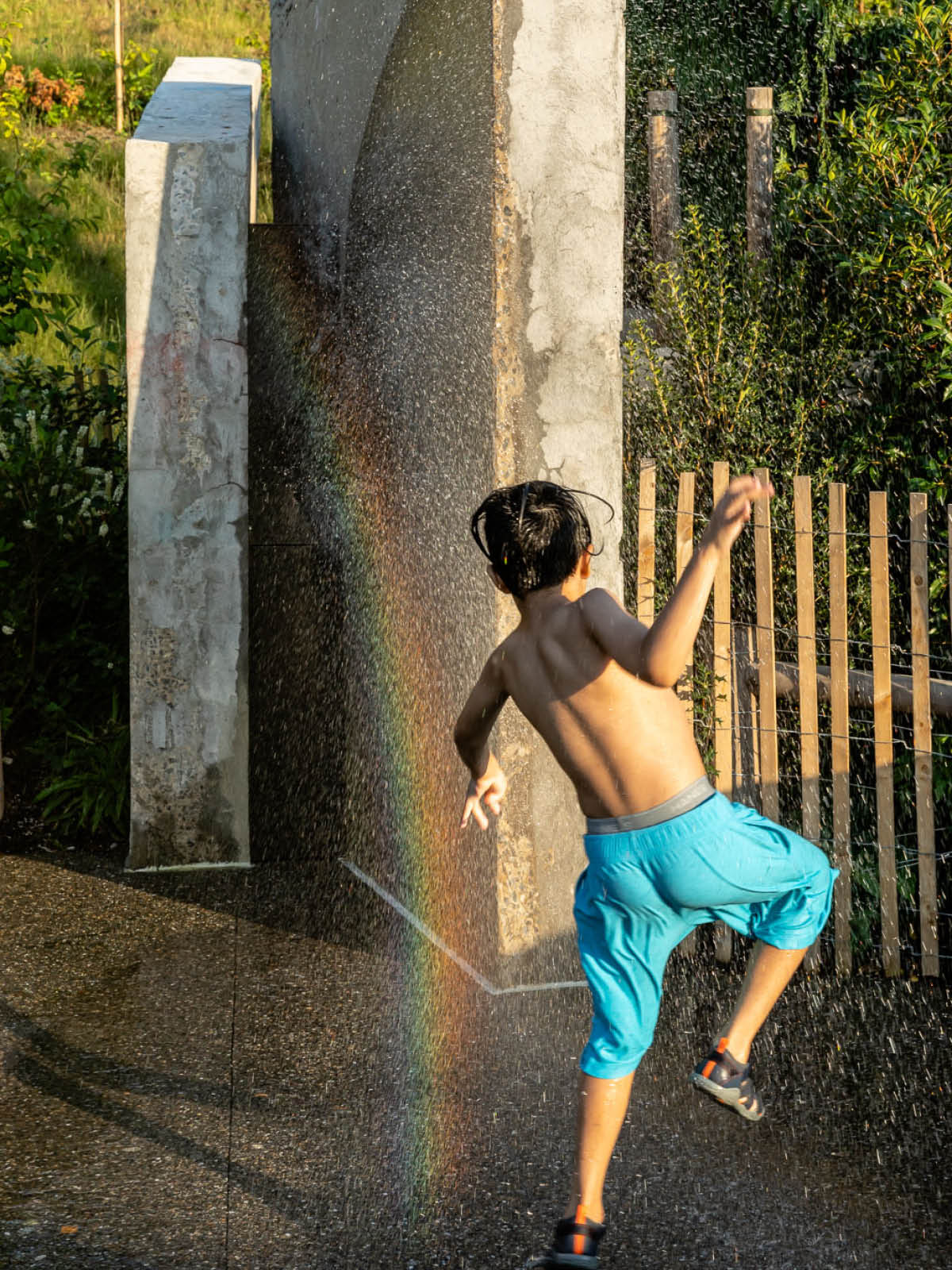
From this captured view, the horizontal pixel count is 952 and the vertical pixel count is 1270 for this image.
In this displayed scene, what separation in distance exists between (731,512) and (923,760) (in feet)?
8.10

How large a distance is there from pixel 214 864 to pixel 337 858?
0.56 meters

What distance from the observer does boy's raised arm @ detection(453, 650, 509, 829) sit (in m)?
3.12

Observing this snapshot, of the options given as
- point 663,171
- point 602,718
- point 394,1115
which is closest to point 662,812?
point 602,718

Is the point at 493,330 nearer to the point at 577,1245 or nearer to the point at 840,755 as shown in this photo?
the point at 840,755

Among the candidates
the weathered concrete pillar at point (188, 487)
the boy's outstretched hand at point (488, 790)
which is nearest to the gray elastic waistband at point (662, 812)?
the boy's outstretched hand at point (488, 790)

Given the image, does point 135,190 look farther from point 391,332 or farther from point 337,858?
point 337,858

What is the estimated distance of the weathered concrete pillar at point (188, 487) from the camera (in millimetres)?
5719

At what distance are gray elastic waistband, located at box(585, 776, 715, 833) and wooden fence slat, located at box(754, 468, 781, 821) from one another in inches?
75.0

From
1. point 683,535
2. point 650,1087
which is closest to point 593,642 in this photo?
point 650,1087

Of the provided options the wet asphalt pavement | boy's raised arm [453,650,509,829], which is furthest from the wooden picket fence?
boy's raised arm [453,650,509,829]

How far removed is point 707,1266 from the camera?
2.94 meters

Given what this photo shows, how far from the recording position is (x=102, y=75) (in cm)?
2230

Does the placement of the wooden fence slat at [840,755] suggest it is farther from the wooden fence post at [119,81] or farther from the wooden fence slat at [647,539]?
the wooden fence post at [119,81]

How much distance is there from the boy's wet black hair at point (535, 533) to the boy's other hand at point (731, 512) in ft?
1.50
